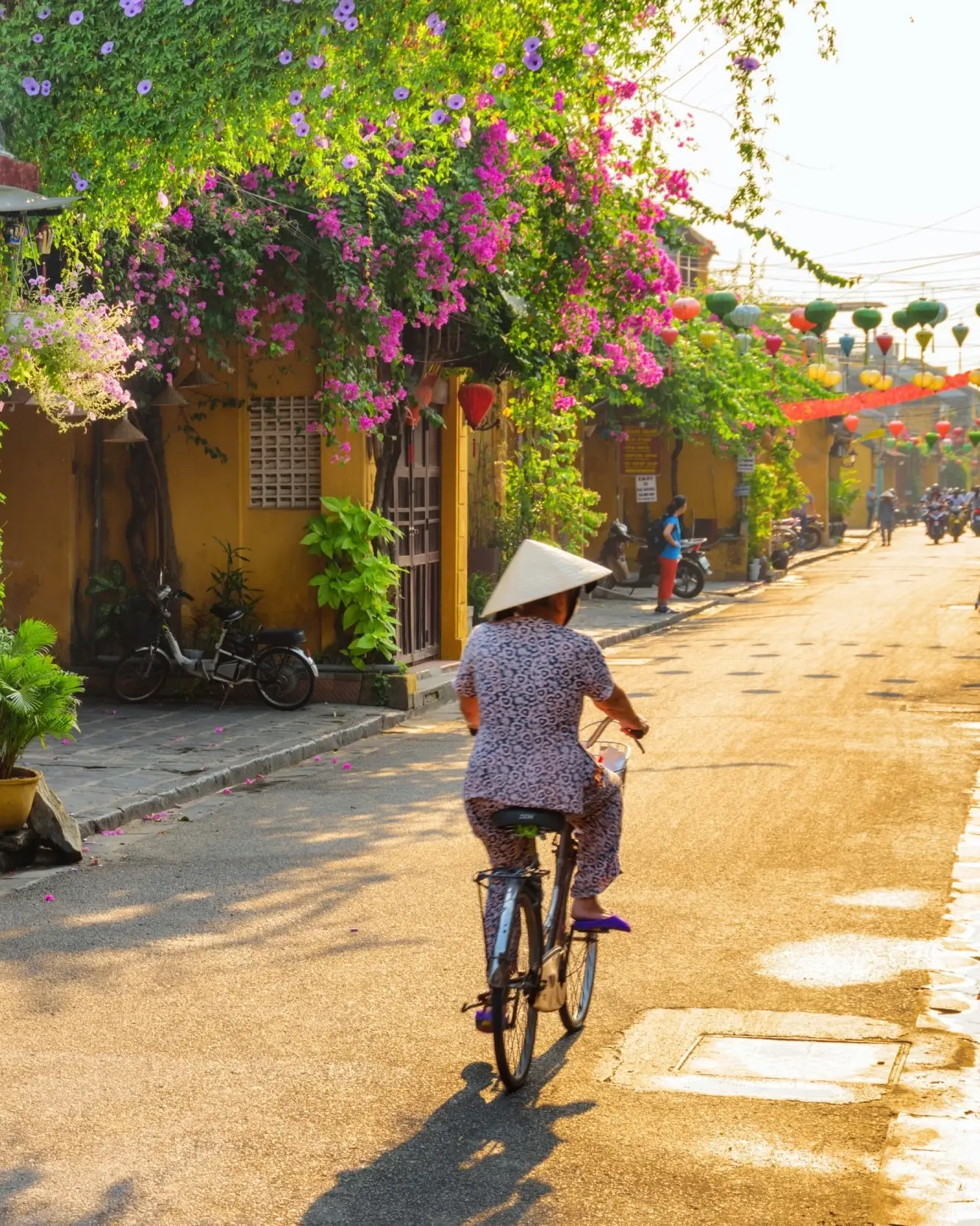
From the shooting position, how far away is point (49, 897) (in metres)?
8.01

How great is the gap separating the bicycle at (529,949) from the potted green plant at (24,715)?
3905mm

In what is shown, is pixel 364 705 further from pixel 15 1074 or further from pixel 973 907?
pixel 15 1074

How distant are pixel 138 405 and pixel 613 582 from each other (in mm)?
17812

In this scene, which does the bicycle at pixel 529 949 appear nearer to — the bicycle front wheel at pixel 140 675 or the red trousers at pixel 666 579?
the bicycle front wheel at pixel 140 675

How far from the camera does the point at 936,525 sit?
55.2 metres

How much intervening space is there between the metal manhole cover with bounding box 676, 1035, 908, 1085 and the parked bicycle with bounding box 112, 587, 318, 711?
29.9 feet

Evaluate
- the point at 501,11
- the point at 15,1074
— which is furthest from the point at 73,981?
the point at 501,11

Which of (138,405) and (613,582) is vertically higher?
(138,405)

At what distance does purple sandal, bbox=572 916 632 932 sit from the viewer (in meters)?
5.66

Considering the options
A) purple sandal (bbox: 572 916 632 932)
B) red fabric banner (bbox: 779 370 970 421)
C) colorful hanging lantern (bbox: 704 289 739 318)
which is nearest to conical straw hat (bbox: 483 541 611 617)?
purple sandal (bbox: 572 916 632 932)

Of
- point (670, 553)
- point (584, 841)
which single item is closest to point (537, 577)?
point (584, 841)

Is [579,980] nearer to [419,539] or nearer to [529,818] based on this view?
[529,818]

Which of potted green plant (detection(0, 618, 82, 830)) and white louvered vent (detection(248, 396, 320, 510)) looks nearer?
potted green plant (detection(0, 618, 82, 830))

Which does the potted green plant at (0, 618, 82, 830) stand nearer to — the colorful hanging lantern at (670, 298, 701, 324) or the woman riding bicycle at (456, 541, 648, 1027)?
the woman riding bicycle at (456, 541, 648, 1027)
